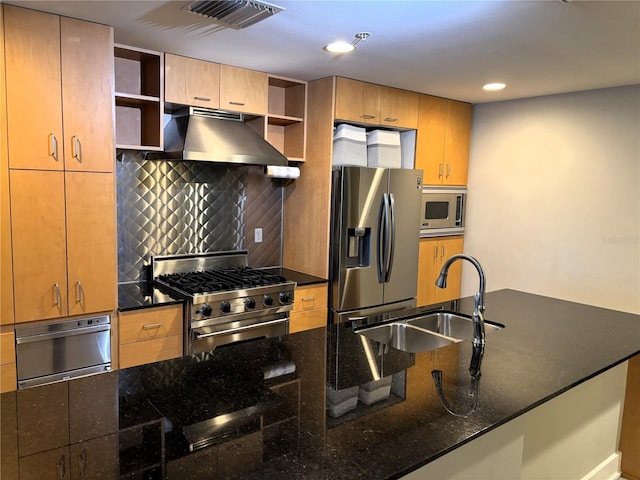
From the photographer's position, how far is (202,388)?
1.55 m

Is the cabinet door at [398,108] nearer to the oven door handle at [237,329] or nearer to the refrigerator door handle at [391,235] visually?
the refrigerator door handle at [391,235]

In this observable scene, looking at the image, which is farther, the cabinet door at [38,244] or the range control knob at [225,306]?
the range control knob at [225,306]

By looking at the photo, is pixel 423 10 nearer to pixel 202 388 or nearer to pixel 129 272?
pixel 202 388

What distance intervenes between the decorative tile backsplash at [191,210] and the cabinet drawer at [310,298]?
0.60 meters

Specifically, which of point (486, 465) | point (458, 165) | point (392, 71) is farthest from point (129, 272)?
point (458, 165)

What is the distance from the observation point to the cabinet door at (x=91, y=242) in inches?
99.8

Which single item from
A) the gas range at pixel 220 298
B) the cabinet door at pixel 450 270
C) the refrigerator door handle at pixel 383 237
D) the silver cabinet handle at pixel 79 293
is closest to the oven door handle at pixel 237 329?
the gas range at pixel 220 298

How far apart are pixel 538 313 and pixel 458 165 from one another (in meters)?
2.22

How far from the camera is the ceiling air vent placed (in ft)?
6.74

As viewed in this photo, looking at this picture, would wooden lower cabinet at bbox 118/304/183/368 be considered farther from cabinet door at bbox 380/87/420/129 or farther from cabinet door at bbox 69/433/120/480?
cabinet door at bbox 380/87/420/129

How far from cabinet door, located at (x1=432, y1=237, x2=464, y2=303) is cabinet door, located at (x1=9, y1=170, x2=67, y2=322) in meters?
3.13

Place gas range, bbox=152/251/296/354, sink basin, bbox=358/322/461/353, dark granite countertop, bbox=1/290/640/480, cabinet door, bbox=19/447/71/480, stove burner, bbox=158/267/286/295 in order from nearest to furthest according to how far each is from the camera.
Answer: cabinet door, bbox=19/447/71/480 < dark granite countertop, bbox=1/290/640/480 < sink basin, bbox=358/322/461/353 < gas range, bbox=152/251/296/354 < stove burner, bbox=158/267/286/295

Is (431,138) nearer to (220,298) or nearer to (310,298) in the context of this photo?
(310,298)

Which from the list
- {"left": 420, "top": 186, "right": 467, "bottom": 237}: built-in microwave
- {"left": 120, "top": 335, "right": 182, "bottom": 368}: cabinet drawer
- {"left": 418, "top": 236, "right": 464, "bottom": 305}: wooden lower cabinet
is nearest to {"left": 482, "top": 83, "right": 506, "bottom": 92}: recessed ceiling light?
{"left": 420, "top": 186, "right": 467, "bottom": 237}: built-in microwave
